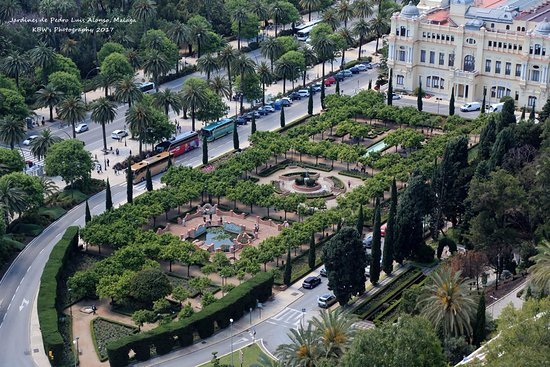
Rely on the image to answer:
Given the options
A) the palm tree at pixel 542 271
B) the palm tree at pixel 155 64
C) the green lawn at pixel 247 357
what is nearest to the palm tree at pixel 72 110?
the palm tree at pixel 155 64

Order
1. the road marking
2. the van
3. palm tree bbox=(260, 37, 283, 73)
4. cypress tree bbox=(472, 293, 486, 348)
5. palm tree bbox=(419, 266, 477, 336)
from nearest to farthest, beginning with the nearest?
cypress tree bbox=(472, 293, 486, 348) < palm tree bbox=(419, 266, 477, 336) < the road marking < the van < palm tree bbox=(260, 37, 283, 73)

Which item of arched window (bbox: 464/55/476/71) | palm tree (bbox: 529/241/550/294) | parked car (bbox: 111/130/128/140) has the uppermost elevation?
palm tree (bbox: 529/241/550/294)

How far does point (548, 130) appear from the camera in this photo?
130 metres

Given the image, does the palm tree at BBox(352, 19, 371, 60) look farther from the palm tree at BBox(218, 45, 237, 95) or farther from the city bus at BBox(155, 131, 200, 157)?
the city bus at BBox(155, 131, 200, 157)

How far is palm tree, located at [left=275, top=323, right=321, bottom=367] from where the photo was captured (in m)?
92.4

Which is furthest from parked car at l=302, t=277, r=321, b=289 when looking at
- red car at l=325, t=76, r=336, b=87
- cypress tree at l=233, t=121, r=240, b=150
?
red car at l=325, t=76, r=336, b=87

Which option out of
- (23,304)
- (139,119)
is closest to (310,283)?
(23,304)

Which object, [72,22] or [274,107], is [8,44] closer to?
[72,22]

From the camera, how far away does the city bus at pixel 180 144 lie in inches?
6088

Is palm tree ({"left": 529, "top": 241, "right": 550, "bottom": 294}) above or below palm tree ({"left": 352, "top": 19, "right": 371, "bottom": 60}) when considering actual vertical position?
above

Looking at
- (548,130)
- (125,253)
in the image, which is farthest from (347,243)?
(548,130)

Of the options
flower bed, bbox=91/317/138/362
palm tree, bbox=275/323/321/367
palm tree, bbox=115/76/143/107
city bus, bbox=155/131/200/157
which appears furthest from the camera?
palm tree, bbox=115/76/143/107

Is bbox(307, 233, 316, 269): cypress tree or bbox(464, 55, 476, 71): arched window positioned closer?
bbox(307, 233, 316, 269): cypress tree

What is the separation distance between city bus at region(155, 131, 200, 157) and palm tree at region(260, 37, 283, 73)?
31.4 metres
